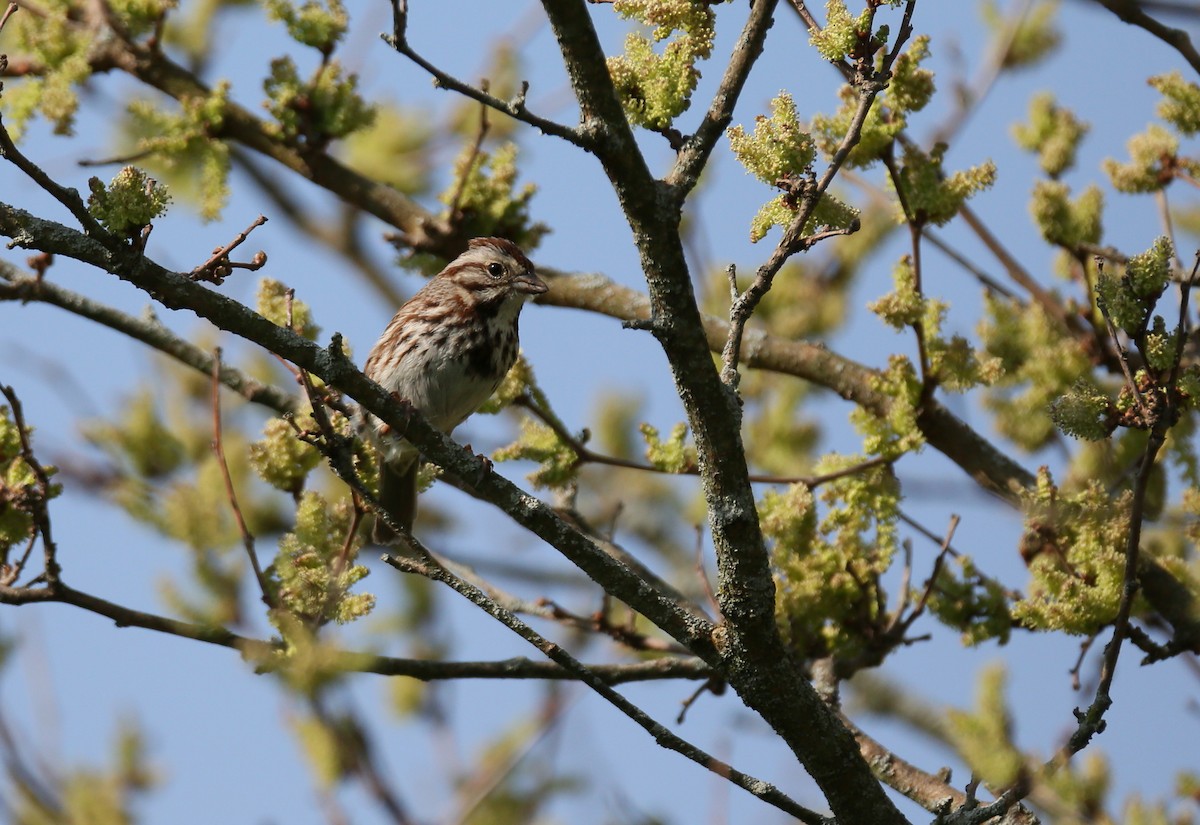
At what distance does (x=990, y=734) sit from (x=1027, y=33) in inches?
122

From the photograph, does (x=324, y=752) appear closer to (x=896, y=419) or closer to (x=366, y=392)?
(x=366, y=392)

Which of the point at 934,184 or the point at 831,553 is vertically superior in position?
the point at 934,184

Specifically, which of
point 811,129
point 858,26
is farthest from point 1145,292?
point 811,129

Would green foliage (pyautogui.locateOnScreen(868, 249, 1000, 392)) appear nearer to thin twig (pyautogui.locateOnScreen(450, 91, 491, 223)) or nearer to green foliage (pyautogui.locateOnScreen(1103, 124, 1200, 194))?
green foliage (pyautogui.locateOnScreen(1103, 124, 1200, 194))

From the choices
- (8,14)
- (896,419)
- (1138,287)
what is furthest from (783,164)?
(8,14)

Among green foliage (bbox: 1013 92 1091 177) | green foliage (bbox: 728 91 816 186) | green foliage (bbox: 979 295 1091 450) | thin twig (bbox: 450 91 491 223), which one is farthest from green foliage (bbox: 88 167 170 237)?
green foliage (bbox: 1013 92 1091 177)

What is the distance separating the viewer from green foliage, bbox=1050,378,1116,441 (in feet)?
11.1

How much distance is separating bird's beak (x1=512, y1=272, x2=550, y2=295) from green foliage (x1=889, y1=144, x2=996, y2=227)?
1.54m

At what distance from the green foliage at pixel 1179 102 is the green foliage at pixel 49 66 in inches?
150

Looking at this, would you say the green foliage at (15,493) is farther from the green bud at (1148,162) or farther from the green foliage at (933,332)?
the green bud at (1148,162)

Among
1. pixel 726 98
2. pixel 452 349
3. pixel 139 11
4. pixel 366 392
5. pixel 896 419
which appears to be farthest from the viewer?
pixel 139 11

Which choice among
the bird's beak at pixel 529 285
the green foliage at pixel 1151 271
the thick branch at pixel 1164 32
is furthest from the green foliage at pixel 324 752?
the thick branch at pixel 1164 32

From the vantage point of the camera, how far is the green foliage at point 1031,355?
5055mm

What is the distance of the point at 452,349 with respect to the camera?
5.49m
